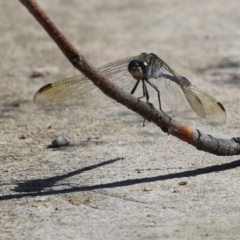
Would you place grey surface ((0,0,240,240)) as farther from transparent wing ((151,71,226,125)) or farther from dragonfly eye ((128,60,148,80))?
dragonfly eye ((128,60,148,80))

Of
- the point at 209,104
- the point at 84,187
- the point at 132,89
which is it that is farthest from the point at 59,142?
the point at 209,104

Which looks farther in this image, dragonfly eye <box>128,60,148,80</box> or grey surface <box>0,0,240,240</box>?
dragonfly eye <box>128,60,148,80</box>

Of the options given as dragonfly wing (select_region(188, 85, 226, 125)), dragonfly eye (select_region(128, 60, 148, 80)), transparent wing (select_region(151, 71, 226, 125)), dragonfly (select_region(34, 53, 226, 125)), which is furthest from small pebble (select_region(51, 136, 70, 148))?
dragonfly wing (select_region(188, 85, 226, 125))

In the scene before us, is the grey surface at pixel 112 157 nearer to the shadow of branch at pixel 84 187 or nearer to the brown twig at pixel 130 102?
the shadow of branch at pixel 84 187

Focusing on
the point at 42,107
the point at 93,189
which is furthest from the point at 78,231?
the point at 42,107

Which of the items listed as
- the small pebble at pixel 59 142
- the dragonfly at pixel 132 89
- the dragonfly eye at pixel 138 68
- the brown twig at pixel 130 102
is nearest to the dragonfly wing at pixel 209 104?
the dragonfly at pixel 132 89

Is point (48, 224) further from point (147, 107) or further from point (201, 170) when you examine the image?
point (201, 170)
